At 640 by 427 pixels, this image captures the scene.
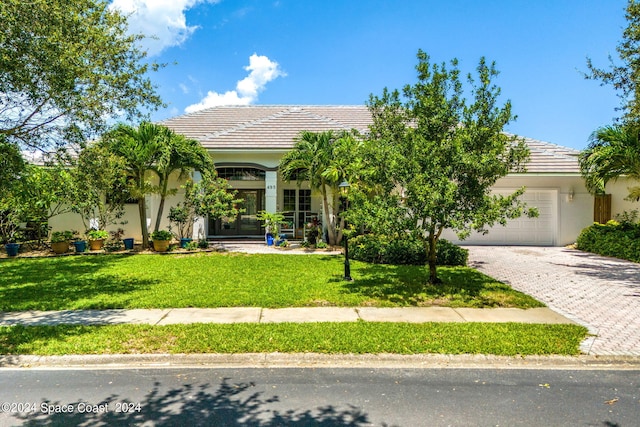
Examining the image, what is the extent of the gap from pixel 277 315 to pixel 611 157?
555 inches

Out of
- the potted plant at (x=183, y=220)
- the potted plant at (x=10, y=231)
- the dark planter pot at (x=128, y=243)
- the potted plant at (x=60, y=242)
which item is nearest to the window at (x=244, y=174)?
the potted plant at (x=183, y=220)

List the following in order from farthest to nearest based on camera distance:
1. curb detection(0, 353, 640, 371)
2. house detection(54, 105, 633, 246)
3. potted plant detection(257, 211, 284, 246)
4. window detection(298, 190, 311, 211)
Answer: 1. window detection(298, 190, 311, 211)
2. house detection(54, 105, 633, 246)
3. potted plant detection(257, 211, 284, 246)
4. curb detection(0, 353, 640, 371)

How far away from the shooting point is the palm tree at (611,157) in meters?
14.0

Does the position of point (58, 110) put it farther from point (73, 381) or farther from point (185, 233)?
point (185, 233)

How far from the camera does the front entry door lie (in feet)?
64.6

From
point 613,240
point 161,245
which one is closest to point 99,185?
point 161,245

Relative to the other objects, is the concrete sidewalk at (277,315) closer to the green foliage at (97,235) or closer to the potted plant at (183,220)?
the potted plant at (183,220)

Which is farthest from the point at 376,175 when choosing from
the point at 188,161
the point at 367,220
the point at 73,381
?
the point at 188,161

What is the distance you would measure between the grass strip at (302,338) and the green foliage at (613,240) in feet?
32.0

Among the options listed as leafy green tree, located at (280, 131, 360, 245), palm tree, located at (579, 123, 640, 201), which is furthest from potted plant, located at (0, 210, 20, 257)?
→ palm tree, located at (579, 123, 640, 201)

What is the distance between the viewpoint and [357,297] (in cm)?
845

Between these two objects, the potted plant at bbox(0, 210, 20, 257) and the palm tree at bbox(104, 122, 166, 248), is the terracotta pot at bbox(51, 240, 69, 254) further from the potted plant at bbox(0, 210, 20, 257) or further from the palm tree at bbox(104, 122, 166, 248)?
the palm tree at bbox(104, 122, 166, 248)

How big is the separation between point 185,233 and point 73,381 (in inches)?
490

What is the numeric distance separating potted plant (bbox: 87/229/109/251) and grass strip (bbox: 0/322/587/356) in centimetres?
986
